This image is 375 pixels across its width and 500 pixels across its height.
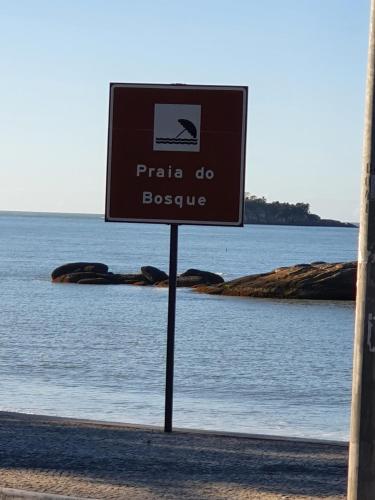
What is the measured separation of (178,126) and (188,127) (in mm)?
89

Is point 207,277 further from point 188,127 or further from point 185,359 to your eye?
point 188,127

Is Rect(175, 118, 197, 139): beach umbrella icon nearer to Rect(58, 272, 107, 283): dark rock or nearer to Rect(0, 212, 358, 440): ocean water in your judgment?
Rect(0, 212, 358, 440): ocean water

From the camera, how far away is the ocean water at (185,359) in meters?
16.5

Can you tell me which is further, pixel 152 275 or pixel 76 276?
pixel 76 276

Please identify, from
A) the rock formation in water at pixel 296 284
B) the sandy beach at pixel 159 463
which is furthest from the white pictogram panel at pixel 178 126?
the rock formation in water at pixel 296 284

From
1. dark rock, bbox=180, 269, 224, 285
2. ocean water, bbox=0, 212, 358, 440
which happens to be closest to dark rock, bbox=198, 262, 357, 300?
ocean water, bbox=0, 212, 358, 440

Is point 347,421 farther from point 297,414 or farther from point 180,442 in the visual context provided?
point 180,442

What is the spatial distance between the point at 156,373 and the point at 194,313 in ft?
63.8

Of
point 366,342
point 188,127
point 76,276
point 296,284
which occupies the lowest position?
point 76,276

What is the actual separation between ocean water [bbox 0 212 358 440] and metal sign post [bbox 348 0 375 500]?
7.39 metres

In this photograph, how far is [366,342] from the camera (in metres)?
6.98

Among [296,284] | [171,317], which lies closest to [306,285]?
[296,284]

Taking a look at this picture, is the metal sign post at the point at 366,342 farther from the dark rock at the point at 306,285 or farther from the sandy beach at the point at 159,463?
the dark rock at the point at 306,285

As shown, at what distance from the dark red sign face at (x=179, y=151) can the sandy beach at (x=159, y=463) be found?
1904 millimetres
